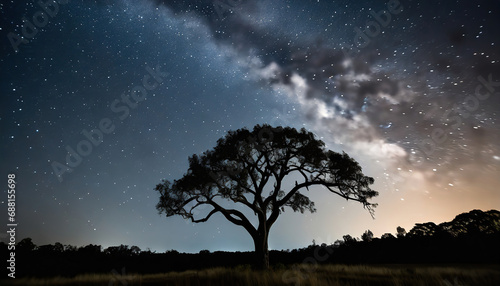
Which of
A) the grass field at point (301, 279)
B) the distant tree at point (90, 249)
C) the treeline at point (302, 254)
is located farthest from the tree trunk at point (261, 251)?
the distant tree at point (90, 249)

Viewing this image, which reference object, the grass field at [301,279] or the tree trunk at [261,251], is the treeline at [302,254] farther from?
the grass field at [301,279]

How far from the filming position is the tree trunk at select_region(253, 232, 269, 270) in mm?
18336

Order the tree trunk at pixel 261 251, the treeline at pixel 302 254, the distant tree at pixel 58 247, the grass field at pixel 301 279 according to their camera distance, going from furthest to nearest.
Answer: the distant tree at pixel 58 247, the treeline at pixel 302 254, the tree trunk at pixel 261 251, the grass field at pixel 301 279

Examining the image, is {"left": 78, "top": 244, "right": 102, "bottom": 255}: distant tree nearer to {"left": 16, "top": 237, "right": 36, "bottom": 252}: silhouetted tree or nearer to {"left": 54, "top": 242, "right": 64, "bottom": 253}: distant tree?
{"left": 54, "top": 242, "right": 64, "bottom": 253}: distant tree

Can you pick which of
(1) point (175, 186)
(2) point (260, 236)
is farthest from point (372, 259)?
(1) point (175, 186)

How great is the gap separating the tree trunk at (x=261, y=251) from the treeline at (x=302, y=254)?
1027mm

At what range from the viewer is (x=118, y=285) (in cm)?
786

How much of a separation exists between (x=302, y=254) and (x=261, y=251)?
12099 millimetres

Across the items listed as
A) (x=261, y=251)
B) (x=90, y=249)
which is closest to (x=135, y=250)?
(x=90, y=249)

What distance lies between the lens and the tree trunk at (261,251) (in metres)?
18.3

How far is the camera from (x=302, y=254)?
28.4 m

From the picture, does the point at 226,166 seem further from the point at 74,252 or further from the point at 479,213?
the point at 479,213

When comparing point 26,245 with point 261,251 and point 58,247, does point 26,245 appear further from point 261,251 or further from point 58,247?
point 261,251

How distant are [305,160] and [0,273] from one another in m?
19.9
